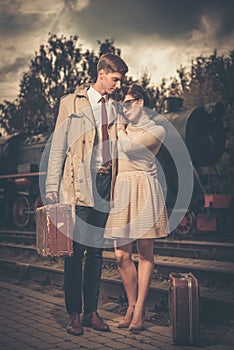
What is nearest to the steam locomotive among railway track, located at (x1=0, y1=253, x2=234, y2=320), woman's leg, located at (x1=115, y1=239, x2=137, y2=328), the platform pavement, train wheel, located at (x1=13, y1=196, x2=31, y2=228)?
train wheel, located at (x1=13, y1=196, x2=31, y2=228)

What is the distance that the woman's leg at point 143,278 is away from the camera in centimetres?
419

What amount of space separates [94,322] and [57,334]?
327 millimetres

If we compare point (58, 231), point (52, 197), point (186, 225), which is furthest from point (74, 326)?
point (186, 225)

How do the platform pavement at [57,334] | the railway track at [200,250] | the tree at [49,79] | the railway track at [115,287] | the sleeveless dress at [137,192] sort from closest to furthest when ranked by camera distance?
the platform pavement at [57,334] → the sleeveless dress at [137,192] → the railway track at [115,287] → the railway track at [200,250] → the tree at [49,79]

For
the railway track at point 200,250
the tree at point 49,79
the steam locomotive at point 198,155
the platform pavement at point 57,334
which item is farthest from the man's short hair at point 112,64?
the tree at point 49,79

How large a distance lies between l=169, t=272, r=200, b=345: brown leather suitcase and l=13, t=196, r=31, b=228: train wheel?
13765 millimetres

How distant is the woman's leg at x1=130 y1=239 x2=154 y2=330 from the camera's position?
4188 mm

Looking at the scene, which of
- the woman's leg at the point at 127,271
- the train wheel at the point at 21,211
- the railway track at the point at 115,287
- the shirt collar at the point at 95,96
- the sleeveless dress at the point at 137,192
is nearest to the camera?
the sleeveless dress at the point at 137,192

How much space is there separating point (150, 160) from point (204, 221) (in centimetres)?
774

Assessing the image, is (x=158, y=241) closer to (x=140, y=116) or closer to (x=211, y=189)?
(x=211, y=189)

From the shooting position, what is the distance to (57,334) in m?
4.10

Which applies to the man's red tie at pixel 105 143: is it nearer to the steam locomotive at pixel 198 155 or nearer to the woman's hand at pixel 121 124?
the woman's hand at pixel 121 124

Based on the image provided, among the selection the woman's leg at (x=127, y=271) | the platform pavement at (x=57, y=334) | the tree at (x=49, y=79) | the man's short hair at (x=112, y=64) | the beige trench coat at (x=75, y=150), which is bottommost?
the platform pavement at (x=57, y=334)

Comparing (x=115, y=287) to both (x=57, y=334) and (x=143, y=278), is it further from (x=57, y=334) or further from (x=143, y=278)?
(x=57, y=334)
